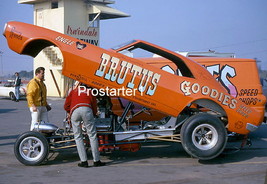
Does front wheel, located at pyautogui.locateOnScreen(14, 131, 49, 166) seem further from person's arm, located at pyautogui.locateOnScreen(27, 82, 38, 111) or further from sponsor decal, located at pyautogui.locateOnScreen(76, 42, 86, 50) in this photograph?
sponsor decal, located at pyautogui.locateOnScreen(76, 42, 86, 50)

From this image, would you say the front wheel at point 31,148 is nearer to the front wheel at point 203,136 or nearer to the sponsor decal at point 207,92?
the front wheel at point 203,136

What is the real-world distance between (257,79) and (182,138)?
3498 mm

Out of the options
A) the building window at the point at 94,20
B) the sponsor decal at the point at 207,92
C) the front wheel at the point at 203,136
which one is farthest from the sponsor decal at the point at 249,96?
the building window at the point at 94,20

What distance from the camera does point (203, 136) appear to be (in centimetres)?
720

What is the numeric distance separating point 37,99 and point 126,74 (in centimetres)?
235

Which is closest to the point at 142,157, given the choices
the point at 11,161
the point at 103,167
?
the point at 103,167

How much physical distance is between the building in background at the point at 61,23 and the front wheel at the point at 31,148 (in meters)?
24.8

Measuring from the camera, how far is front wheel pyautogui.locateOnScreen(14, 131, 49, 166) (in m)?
7.00

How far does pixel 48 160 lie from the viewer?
752 cm

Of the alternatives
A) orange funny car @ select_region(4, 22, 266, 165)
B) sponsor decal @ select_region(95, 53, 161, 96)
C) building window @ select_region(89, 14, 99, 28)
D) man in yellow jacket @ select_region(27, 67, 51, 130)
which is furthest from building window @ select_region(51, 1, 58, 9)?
sponsor decal @ select_region(95, 53, 161, 96)

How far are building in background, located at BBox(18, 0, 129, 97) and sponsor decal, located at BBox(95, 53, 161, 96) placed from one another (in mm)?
25059

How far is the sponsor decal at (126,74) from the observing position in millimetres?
6965

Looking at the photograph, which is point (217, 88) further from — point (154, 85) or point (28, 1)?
point (28, 1)

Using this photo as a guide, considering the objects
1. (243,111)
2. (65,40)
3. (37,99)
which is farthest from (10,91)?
(243,111)
